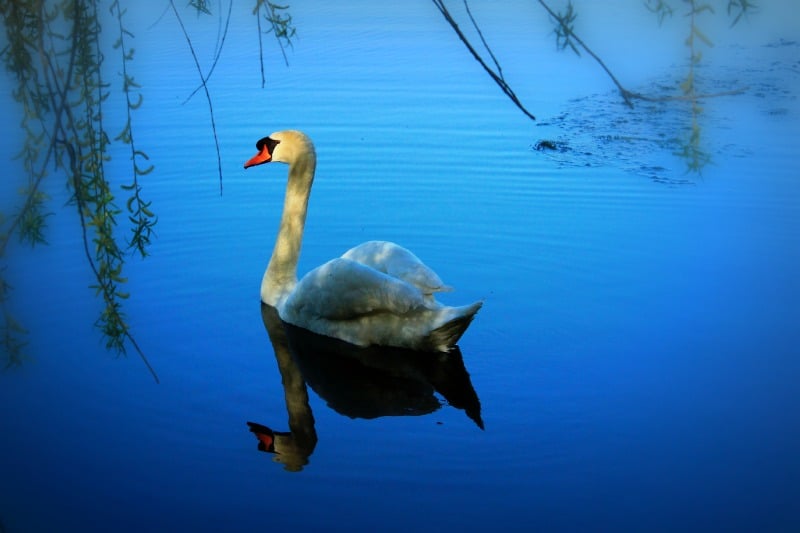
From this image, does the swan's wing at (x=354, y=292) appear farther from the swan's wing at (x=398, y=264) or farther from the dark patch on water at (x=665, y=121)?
the dark patch on water at (x=665, y=121)

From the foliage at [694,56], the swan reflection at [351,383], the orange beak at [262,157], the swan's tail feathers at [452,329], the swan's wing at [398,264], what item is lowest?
the swan reflection at [351,383]

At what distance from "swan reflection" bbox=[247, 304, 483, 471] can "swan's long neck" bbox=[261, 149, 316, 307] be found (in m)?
0.37

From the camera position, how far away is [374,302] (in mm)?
6230

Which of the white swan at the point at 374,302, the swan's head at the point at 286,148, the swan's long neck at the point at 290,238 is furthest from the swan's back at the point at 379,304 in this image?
the swan's head at the point at 286,148

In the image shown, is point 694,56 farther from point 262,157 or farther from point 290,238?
point 262,157

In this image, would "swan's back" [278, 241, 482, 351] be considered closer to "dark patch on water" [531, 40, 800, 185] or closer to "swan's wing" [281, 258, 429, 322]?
"swan's wing" [281, 258, 429, 322]

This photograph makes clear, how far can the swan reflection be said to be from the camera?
525 cm

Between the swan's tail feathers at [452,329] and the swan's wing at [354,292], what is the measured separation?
187 millimetres

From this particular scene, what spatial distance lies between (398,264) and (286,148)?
151cm

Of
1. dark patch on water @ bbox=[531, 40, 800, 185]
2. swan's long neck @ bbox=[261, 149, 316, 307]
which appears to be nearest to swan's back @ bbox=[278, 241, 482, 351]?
swan's long neck @ bbox=[261, 149, 316, 307]

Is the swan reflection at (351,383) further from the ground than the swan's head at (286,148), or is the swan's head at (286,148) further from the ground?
the swan's head at (286,148)

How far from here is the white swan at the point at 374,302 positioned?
Answer: 6.14m

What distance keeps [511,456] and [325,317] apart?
6.07 ft

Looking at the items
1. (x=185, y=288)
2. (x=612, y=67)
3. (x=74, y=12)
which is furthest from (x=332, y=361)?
(x=612, y=67)
